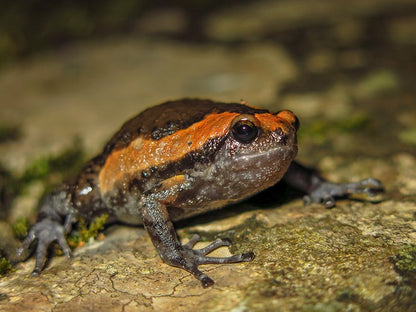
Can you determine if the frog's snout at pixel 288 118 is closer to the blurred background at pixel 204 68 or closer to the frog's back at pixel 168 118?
the frog's back at pixel 168 118

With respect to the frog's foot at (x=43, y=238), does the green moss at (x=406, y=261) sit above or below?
below

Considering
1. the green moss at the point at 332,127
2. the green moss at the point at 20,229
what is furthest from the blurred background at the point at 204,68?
the green moss at the point at 20,229

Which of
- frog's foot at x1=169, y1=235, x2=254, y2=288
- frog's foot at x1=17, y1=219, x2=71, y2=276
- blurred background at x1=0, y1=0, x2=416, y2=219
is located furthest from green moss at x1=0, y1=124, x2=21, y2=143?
frog's foot at x1=169, y1=235, x2=254, y2=288

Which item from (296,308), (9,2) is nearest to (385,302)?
(296,308)

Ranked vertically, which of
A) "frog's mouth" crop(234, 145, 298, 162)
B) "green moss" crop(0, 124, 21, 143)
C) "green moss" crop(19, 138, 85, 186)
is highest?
"green moss" crop(0, 124, 21, 143)

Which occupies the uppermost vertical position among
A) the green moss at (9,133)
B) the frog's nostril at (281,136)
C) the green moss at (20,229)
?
the green moss at (9,133)

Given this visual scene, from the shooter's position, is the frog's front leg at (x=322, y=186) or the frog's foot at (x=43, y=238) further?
the frog's front leg at (x=322, y=186)

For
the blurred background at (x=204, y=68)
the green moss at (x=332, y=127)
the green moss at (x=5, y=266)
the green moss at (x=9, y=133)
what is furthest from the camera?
the green moss at (x=9, y=133)

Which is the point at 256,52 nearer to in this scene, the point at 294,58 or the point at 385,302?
the point at 294,58

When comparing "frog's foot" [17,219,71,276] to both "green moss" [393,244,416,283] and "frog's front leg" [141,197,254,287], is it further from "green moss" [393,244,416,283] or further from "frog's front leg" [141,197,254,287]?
"green moss" [393,244,416,283]
